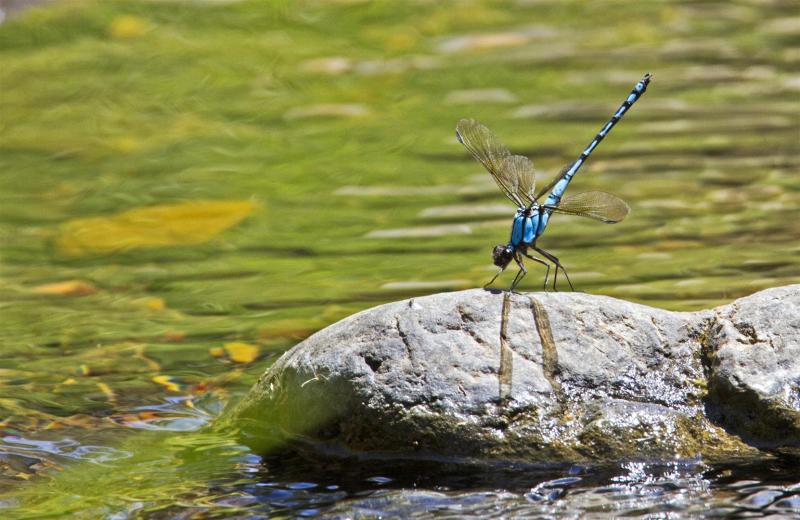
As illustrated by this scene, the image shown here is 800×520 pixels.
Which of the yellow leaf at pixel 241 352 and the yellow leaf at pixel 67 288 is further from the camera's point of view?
the yellow leaf at pixel 67 288

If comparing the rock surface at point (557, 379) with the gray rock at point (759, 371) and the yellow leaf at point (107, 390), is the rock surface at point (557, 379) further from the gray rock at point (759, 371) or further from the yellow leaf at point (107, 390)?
the yellow leaf at point (107, 390)

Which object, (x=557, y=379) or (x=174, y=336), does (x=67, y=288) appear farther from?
(x=557, y=379)

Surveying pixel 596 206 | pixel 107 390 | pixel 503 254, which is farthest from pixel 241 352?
pixel 596 206

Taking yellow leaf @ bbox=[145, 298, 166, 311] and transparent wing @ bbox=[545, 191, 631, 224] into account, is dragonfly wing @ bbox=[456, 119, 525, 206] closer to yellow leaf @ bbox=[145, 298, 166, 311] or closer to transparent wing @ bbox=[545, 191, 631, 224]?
transparent wing @ bbox=[545, 191, 631, 224]

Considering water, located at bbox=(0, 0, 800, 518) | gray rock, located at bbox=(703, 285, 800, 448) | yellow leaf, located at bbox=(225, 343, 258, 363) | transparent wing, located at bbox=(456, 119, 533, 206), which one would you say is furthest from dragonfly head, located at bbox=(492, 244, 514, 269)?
yellow leaf, located at bbox=(225, 343, 258, 363)

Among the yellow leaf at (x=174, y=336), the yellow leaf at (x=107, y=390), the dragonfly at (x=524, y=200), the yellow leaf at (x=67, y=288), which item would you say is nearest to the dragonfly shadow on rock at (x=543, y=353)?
the dragonfly at (x=524, y=200)

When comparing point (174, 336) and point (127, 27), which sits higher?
point (127, 27)
